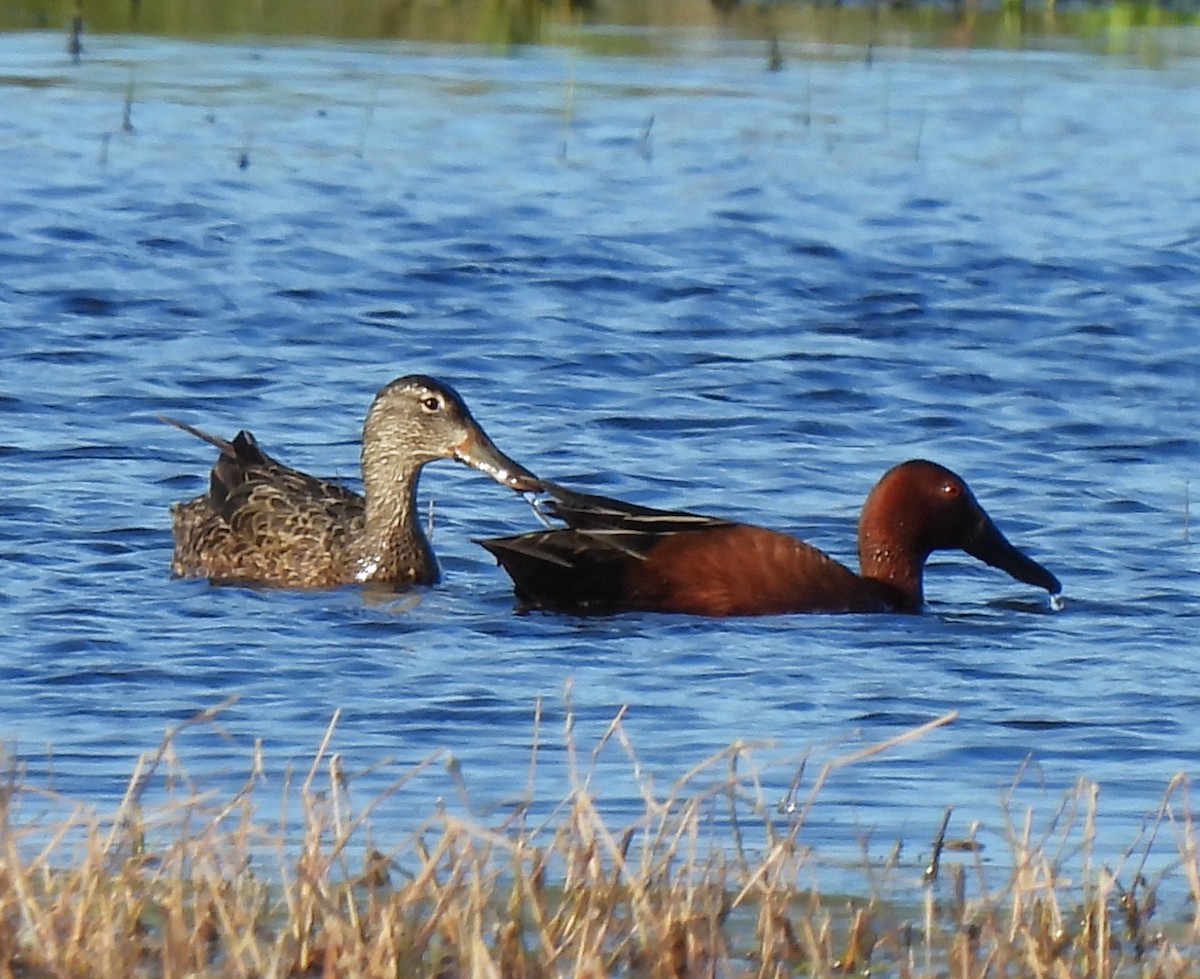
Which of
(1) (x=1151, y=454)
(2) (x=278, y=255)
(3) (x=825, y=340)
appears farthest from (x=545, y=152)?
(1) (x=1151, y=454)

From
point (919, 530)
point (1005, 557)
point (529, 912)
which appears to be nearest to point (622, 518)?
point (919, 530)

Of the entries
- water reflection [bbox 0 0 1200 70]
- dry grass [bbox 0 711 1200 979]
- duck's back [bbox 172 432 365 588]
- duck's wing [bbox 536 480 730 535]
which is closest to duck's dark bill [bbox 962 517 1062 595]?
duck's wing [bbox 536 480 730 535]

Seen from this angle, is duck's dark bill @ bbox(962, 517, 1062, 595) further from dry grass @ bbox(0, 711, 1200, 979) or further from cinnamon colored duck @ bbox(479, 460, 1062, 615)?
dry grass @ bbox(0, 711, 1200, 979)

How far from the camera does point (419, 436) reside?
10352mm

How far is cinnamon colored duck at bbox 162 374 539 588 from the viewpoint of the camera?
32.8ft

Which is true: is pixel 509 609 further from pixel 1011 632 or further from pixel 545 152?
pixel 545 152

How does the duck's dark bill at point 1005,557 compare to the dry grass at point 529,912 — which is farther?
the duck's dark bill at point 1005,557

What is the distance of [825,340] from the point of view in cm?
1420

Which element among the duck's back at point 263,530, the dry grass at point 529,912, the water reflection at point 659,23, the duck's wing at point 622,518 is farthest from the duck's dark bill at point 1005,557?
the water reflection at point 659,23

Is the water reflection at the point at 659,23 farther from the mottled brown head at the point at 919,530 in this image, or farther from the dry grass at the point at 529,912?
the dry grass at the point at 529,912

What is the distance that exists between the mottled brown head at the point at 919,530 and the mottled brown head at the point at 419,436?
4.22 ft

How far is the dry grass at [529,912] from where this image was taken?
5016 millimetres

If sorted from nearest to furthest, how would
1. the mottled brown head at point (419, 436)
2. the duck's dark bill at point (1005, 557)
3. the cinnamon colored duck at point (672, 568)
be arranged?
the cinnamon colored duck at point (672, 568), the duck's dark bill at point (1005, 557), the mottled brown head at point (419, 436)

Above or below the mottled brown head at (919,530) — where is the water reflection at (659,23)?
above
